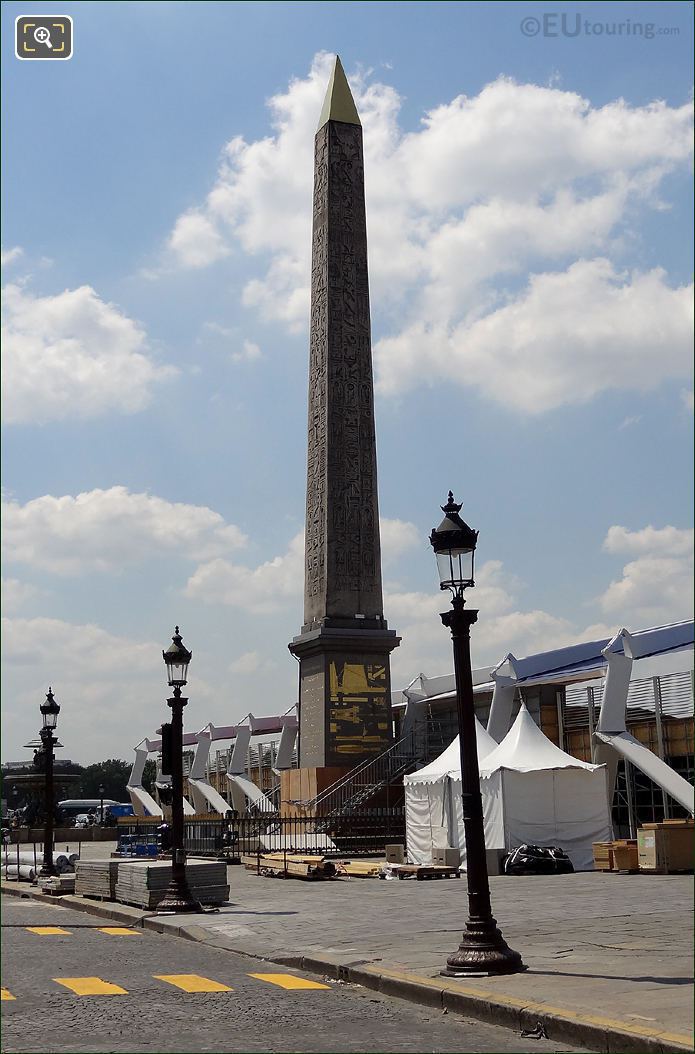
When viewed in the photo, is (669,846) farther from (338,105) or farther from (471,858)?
(338,105)

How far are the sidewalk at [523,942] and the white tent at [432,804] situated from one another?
4028 millimetres

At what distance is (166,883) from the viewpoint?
63.1 feet

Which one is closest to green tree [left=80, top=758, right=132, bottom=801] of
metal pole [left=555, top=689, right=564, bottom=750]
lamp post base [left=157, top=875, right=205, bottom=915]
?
metal pole [left=555, top=689, right=564, bottom=750]

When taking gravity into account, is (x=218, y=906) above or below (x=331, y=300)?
below

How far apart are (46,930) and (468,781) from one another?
806 cm

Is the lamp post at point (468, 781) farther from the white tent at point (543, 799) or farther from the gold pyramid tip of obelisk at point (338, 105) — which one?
the gold pyramid tip of obelisk at point (338, 105)

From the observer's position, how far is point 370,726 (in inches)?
1513

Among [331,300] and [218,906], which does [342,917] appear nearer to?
[218,906]

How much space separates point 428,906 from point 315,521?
1918 cm

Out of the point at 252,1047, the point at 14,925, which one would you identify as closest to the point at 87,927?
the point at 14,925

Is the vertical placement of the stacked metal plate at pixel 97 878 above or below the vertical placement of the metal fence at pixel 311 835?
above

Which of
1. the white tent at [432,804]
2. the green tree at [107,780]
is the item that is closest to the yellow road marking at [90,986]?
the white tent at [432,804]

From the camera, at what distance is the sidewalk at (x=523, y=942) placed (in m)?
8.42

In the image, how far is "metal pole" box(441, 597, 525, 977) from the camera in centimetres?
1066
